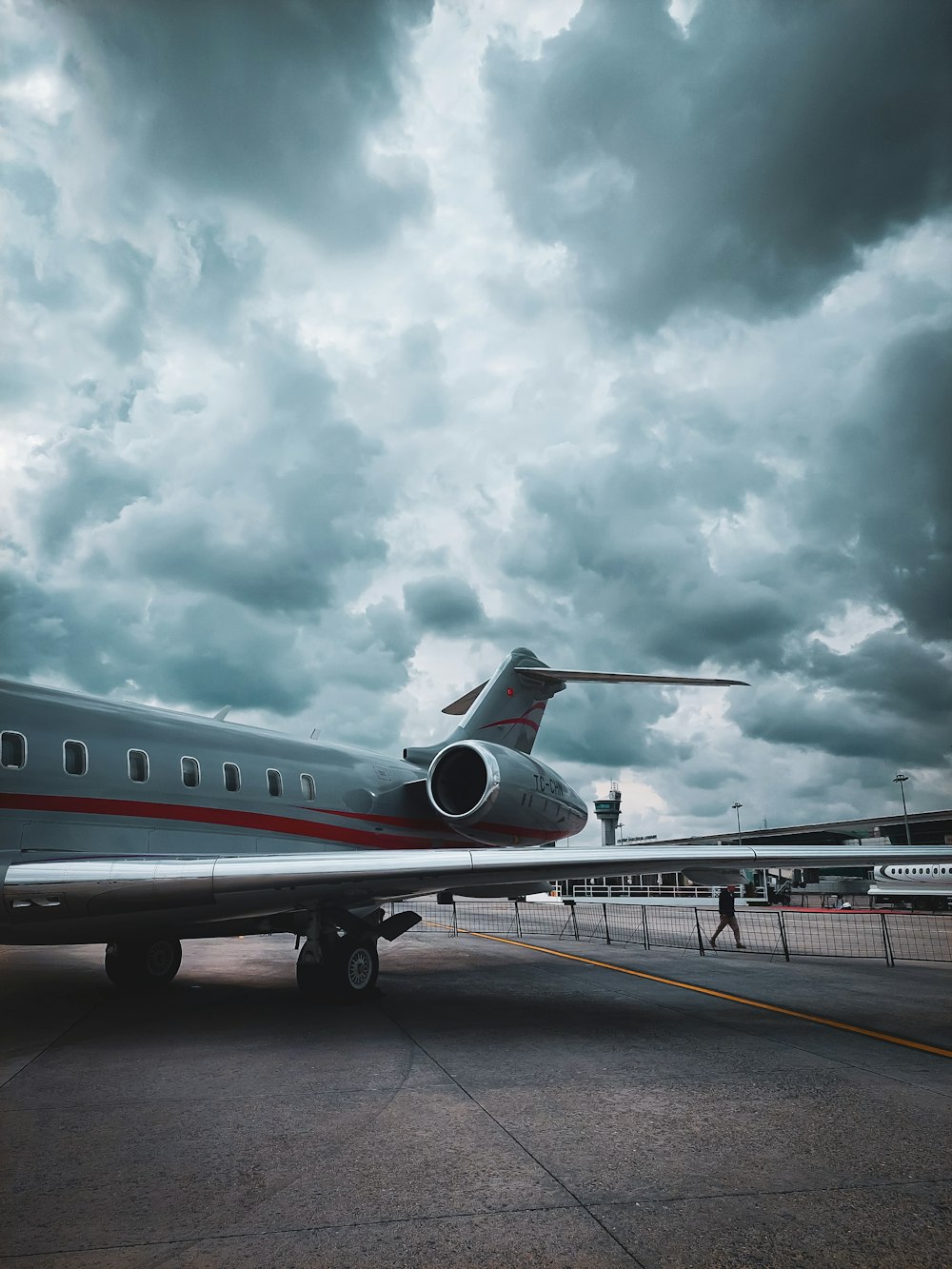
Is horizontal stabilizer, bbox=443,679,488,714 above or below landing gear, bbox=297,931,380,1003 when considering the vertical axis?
above

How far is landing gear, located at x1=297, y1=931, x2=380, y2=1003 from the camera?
31.0 ft

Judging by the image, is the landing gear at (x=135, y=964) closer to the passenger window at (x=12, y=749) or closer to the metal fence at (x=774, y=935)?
the passenger window at (x=12, y=749)

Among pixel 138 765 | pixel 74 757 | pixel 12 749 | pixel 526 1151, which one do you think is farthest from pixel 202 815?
pixel 526 1151

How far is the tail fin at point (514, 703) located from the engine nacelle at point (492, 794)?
203cm

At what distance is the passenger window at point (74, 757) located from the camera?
26.3 ft

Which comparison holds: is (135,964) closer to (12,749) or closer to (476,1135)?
(12,749)

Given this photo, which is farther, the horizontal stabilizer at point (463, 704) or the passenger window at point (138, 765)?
the horizontal stabilizer at point (463, 704)

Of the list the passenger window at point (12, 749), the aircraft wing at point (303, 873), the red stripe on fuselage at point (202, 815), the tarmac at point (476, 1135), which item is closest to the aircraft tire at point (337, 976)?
the tarmac at point (476, 1135)

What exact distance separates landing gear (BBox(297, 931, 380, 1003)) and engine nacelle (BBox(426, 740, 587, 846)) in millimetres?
2306

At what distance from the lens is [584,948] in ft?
55.8

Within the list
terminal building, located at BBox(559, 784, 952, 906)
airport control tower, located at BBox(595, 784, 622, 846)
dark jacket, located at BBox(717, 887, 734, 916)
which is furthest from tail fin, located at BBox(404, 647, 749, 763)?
airport control tower, located at BBox(595, 784, 622, 846)

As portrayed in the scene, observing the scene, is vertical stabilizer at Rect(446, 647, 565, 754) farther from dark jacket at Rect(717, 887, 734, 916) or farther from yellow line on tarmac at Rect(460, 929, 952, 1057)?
dark jacket at Rect(717, 887, 734, 916)

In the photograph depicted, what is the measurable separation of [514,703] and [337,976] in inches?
247

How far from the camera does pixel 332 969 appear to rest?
948 centimetres
